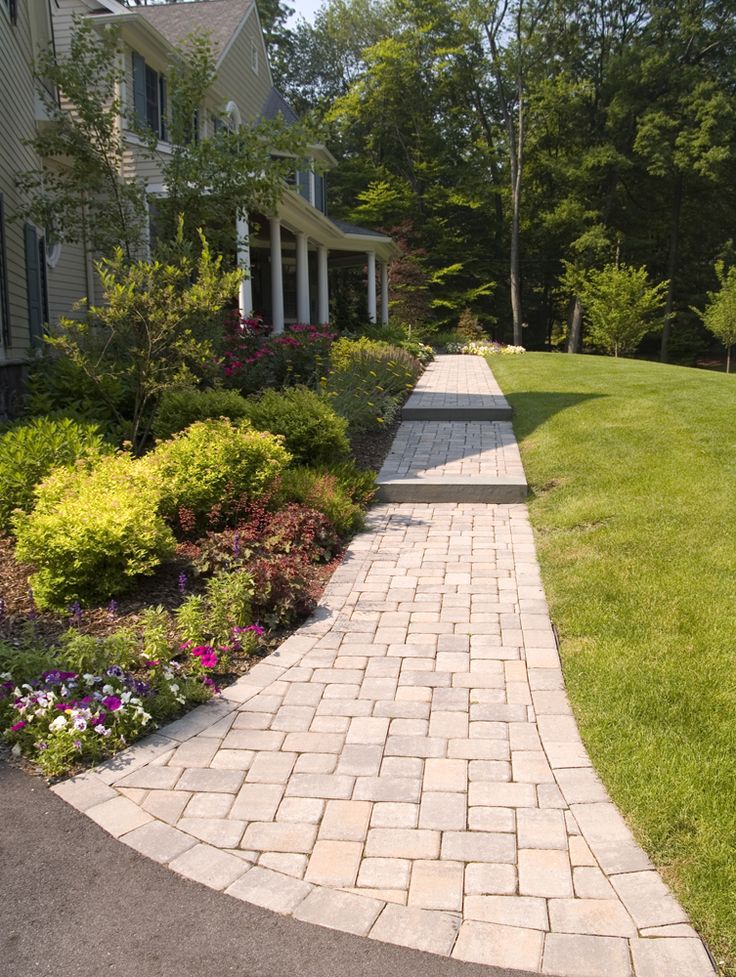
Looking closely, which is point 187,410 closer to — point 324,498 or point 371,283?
point 324,498

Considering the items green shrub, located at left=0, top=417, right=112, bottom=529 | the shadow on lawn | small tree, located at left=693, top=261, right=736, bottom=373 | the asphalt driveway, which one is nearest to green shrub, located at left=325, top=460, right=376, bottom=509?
green shrub, located at left=0, top=417, right=112, bottom=529

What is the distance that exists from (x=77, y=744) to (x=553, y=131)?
126 feet

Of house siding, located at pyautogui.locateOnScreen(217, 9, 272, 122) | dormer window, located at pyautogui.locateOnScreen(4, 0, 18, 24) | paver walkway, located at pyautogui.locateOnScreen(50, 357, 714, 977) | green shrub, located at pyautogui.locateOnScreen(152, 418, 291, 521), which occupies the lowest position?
paver walkway, located at pyautogui.locateOnScreen(50, 357, 714, 977)

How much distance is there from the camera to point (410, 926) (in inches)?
98.9

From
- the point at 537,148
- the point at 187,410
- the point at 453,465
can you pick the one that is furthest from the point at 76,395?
the point at 537,148

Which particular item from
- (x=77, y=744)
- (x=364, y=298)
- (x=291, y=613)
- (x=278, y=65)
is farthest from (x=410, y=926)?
(x=278, y=65)

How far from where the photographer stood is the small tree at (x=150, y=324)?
7.26 meters

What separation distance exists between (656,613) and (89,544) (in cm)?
341

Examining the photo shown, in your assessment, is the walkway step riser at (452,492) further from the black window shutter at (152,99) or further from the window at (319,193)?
the window at (319,193)

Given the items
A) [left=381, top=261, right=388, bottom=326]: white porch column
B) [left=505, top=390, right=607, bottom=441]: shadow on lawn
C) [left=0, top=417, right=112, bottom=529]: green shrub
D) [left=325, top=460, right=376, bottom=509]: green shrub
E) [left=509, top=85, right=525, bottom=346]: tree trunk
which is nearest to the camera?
[left=0, top=417, right=112, bottom=529]: green shrub

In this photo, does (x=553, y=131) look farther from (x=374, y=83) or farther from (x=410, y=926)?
(x=410, y=926)

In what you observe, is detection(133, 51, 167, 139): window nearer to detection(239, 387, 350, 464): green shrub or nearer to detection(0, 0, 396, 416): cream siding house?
detection(0, 0, 396, 416): cream siding house

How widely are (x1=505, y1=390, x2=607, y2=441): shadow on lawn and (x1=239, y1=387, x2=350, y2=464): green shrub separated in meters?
3.28

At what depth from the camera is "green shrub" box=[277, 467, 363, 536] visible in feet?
22.1
